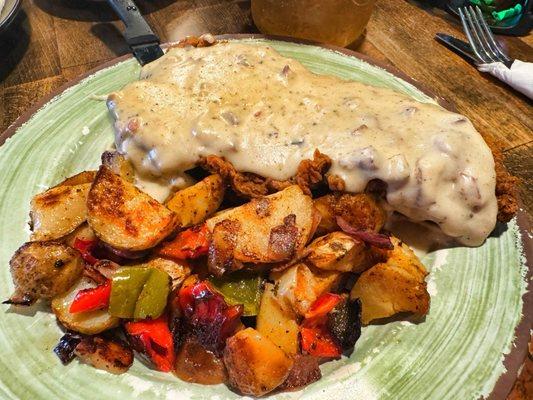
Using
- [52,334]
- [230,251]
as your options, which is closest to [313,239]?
[230,251]

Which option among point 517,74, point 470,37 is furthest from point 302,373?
point 470,37

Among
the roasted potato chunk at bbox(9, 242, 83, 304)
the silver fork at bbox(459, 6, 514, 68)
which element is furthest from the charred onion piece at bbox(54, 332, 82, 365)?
the silver fork at bbox(459, 6, 514, 68)

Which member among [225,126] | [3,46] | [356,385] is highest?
[3,46]

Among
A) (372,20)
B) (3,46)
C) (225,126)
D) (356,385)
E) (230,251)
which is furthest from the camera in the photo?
(372,20)

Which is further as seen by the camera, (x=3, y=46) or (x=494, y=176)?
(x=3, y=46)

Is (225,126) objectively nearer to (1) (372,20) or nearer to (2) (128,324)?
(2) (128,324)

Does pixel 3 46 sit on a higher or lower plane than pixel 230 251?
higher
